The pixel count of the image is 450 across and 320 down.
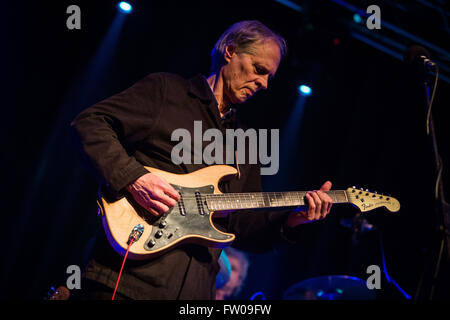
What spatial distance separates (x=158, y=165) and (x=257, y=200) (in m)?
0.77

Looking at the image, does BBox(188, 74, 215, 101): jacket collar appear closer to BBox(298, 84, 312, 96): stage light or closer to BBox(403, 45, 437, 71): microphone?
BBox(403, 45, 437, 71): microphone

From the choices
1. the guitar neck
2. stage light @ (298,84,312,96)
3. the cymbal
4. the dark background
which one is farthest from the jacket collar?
stage light @ (298,84,312,96)

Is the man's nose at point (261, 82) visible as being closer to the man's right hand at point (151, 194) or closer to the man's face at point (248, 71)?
the man's face at point (248, 71)

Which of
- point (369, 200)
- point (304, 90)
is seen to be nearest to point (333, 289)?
point (369, 200)

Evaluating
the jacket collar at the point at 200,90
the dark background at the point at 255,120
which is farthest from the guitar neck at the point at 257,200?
the dark background at the point at 255,120

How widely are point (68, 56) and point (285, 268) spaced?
4517mm

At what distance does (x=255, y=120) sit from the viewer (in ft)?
18.6

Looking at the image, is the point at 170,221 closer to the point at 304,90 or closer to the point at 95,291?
the point at 95,291

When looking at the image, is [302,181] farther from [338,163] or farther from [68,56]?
[68,56]

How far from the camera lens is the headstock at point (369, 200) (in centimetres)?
281

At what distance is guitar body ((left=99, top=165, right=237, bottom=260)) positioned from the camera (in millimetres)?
1921

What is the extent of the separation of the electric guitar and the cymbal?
1.36m

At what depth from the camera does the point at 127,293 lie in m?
1.87
